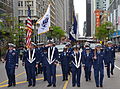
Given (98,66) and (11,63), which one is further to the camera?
(11,63)

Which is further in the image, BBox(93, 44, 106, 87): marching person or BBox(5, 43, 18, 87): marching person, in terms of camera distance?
BBox(5, 43, 18, 87): marching person

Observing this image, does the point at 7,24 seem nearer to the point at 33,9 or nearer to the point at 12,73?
the point at 12,73

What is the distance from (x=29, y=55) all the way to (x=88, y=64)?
10.1 ft

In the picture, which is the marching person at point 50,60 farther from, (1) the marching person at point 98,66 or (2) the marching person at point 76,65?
(1) the marching person at point 98,66

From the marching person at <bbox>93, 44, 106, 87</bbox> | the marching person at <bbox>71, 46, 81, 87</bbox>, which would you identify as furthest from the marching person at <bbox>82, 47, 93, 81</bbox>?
the marching person at <bbox>93, 44, 106, 87</bbox>

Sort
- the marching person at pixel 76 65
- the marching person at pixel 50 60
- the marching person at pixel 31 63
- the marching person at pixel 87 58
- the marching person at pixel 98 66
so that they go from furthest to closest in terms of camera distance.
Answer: the marching person at pixel 87 58
the marching person at pixel 31 63
the marching person at pixel 50 60
the marching person at pixel 76 65
the marching person at pixel 98 66

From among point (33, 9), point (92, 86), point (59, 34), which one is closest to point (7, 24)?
point (92, 86)

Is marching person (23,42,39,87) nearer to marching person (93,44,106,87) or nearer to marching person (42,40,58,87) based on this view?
marching person (42,40,58,87)

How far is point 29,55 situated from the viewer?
10.7 metres

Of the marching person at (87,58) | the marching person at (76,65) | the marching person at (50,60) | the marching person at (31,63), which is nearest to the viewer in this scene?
the marching person at (76,65)

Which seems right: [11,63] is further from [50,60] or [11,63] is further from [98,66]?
[98,66]

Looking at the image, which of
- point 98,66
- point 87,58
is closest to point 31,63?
point 87,58

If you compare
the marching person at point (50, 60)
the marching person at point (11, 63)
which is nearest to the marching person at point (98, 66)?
the marching person at point (50, 60)

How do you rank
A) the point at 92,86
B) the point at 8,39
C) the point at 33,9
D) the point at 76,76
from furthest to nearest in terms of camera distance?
the point at 33,9 < the point at 8,39 < the point at 76,76 < the point at 92,86
